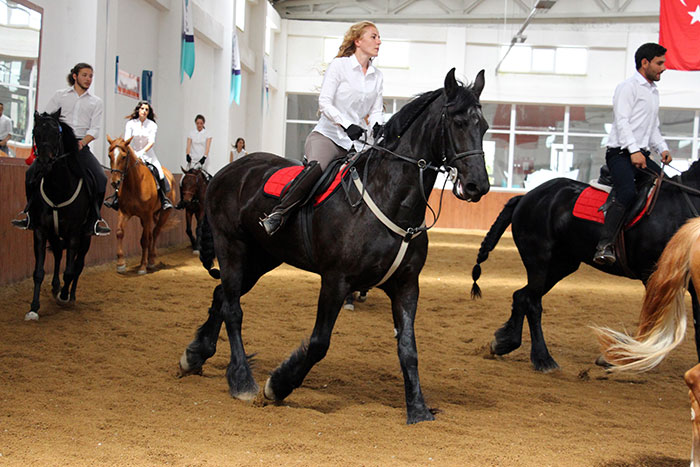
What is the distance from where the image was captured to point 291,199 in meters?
5.01

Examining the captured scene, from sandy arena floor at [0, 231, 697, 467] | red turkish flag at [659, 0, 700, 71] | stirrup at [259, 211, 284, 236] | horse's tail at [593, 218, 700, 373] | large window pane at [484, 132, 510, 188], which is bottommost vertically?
sandy arena floor at [0, 231, 697, 467]

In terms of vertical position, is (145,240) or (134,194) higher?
(134,194)

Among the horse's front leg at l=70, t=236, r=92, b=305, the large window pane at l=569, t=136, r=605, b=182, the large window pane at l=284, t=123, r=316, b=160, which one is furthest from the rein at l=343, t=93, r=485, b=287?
the large window pane at l=284, t=123, r=316, b=160

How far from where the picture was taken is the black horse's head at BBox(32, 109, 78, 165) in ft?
25.8

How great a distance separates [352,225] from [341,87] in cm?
111

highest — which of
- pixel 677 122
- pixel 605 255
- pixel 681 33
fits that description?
pixel 677 122

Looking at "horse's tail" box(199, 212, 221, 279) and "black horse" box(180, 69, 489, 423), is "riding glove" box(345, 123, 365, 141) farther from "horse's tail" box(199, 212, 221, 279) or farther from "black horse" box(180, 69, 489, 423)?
"horse's tail" box(199, 212, 221, 279)

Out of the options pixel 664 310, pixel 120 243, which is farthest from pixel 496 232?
pixel 120 243

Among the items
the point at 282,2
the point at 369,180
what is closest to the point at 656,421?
the point at 369,180

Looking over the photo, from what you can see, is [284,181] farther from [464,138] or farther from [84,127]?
[84,127]

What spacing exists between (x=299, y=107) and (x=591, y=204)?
25.2 metres

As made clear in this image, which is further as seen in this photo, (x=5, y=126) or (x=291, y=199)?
(x=5, y=126)

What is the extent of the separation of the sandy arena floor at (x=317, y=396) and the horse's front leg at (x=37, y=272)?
13 cm

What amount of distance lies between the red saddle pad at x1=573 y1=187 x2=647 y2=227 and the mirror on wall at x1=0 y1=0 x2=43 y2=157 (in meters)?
7.25
